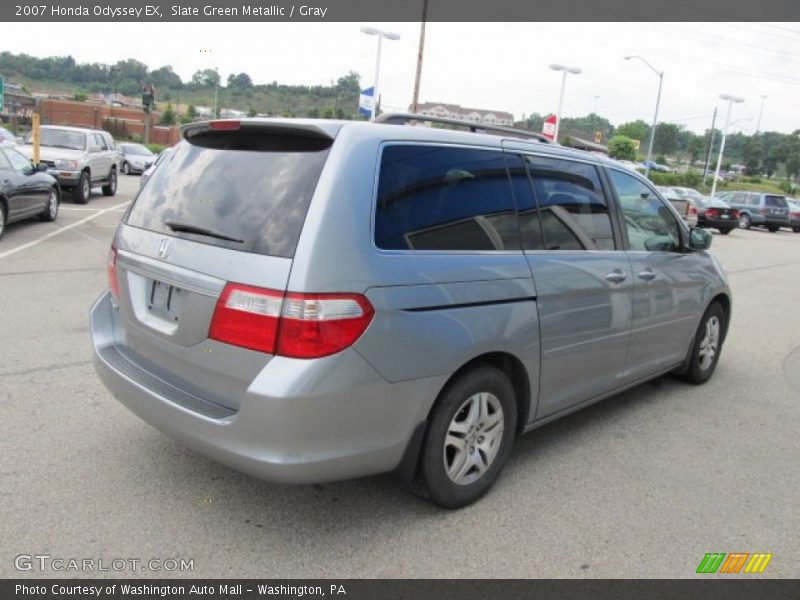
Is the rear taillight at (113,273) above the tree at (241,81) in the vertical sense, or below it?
below

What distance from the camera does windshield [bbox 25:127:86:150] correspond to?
54.0 ft

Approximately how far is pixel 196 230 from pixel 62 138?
15.9 metres

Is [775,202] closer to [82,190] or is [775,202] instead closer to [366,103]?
[366,103]

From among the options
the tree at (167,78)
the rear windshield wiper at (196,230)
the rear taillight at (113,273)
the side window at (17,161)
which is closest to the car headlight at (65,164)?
the side window at (17,161)

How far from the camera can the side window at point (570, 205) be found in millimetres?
3732

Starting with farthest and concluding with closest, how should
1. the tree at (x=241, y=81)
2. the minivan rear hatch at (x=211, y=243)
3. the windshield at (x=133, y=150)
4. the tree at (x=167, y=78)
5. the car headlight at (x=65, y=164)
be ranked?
the tree at (x=167, y=78) < the tree at (x=241, y=81) < the windshield at (x=133, y=150) < the car headlight at (x=65, y=164) < the minivan rear hatch at (x=211, y=243)

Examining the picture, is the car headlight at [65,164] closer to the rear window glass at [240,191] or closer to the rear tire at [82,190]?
the rear tire at [82,190]

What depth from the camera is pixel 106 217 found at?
1445cm

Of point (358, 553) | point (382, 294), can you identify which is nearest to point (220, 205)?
point (382, 294)

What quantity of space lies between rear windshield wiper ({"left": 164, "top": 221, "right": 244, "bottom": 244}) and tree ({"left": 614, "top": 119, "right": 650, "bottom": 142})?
444 feet

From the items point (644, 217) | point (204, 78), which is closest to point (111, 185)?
point (644, 217)

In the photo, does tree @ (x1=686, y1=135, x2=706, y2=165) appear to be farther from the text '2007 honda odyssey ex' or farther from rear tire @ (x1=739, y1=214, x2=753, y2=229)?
the text '2007 honda odyssey ex'

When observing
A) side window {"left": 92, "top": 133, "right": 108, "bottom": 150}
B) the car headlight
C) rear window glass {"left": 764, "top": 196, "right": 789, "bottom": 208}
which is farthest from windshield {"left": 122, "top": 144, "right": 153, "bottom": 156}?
rear window glass {"left": 764, "top": 196, "right": 789, "bottom": 208}
